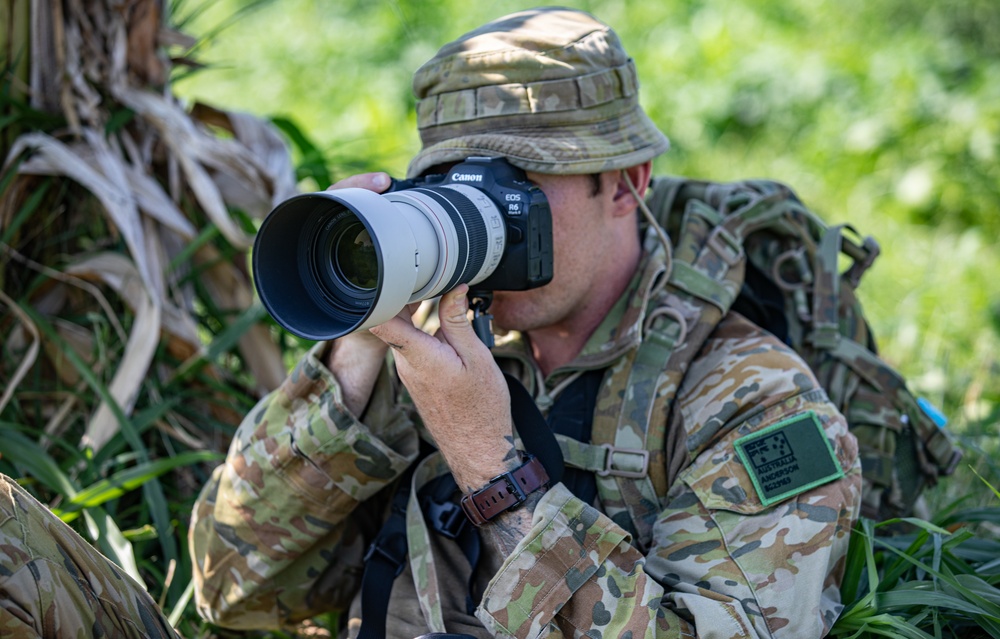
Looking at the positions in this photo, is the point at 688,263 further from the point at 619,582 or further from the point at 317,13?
the point at 317,13

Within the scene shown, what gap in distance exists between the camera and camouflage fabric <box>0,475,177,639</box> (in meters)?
1.43

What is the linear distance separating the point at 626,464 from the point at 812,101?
443 centimetres

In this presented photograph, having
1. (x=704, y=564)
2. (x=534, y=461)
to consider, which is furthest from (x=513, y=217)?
(x=704, y=564)

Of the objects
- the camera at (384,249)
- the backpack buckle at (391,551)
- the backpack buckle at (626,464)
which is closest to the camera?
the camera at (384,249)

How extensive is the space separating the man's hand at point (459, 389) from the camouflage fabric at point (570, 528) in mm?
129

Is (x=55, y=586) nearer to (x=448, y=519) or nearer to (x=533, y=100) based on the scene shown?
(x=448, y=519)

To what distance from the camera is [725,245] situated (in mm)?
2107

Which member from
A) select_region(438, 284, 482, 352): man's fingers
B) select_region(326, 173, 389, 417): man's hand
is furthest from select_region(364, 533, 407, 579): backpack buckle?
select_region(438, 284, 482, 352): man's fingers

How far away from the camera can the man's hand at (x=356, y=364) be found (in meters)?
1.92

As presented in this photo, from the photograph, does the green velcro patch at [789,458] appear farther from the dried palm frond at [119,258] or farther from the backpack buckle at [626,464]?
the dried palm frond at [119,258]

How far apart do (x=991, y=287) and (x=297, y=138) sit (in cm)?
314

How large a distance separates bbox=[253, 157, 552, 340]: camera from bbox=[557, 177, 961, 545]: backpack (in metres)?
0.34

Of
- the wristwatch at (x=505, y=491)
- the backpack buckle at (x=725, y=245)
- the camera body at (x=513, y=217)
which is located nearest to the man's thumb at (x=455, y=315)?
the camera body at (x=513, y=217)

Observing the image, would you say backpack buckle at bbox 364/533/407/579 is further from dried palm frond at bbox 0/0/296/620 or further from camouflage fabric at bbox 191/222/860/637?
dried palm frond at bbox 0/0/296/620
